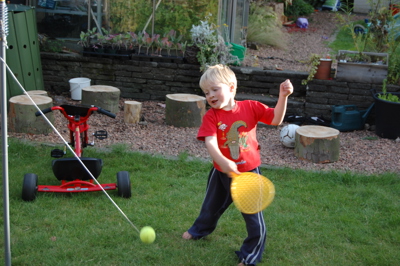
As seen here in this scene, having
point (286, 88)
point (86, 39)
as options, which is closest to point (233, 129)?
point (286, 88)

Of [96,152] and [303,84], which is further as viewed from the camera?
[303,84]

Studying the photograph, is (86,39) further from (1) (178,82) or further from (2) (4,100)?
(2) (4,100)

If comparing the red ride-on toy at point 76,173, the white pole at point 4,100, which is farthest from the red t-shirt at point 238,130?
the red ride-on toy at point 76,173

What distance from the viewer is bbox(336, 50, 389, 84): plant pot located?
22.4ft

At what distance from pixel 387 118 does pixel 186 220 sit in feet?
11.5

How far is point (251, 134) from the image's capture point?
10.6 feet

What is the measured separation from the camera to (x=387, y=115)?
629 centimetres

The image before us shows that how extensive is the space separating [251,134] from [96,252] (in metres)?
1.36

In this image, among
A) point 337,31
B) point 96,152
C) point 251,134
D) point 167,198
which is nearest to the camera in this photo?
point 251,134

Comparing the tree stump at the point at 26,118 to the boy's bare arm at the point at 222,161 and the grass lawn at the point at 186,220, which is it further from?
the boy's bare arm at the point at 222,161

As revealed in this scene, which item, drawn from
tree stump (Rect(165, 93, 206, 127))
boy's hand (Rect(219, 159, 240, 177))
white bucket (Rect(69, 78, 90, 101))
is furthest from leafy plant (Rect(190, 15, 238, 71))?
boy's hand (Rect(219, 159, 240, 177))

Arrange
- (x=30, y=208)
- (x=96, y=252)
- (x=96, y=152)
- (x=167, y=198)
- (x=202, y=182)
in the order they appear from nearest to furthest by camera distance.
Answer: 1. (x=96, y=252)
2. (x=30, y=208)
3. (x=167, y=198)
4. (x=202, y=182)
5. (x=96, y=152)

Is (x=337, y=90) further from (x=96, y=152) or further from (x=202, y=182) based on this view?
(x=96, y=152)

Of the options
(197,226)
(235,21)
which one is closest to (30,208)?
(197,226)
